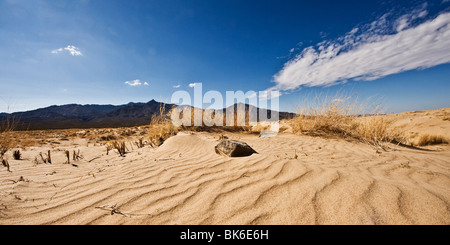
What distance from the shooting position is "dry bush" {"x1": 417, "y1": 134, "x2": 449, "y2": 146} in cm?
501

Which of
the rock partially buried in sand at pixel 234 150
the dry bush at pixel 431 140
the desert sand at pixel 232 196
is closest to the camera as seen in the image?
the desert sand at pixel 232 196

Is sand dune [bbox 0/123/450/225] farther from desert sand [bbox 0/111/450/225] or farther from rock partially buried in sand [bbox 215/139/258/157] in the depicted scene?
rock partially buried in sand [bbox 215/139/258/157]

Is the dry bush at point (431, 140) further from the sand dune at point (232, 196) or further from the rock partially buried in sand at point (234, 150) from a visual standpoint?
the rock partially buried in sand at point (234, 150)

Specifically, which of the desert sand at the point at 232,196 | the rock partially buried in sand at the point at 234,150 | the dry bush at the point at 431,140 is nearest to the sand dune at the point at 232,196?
the desert sand at the point at 232,196

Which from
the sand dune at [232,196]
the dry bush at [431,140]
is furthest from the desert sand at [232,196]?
the dry bush at [431,140]

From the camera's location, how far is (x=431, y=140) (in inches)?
200

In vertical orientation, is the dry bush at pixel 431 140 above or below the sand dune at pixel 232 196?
above

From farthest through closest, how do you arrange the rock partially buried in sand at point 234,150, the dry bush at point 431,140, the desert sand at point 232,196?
the dry bush at point 431,140
the rock partially buried in sand at point 234,150
the desert sand at point 232,196

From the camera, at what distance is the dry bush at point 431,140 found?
197 inches

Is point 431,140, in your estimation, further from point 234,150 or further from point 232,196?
point 232,196

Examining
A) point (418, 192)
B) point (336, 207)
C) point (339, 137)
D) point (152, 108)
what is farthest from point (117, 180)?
point (152, 108)

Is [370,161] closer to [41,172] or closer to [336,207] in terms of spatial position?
[336,207]

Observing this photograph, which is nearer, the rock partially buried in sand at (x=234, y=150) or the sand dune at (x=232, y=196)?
the sand dune at (x=232, y=196)

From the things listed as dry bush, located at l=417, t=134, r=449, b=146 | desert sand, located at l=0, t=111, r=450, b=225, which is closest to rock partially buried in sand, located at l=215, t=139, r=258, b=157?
desert sand, located at l=0, t=111, r=450, b=225
